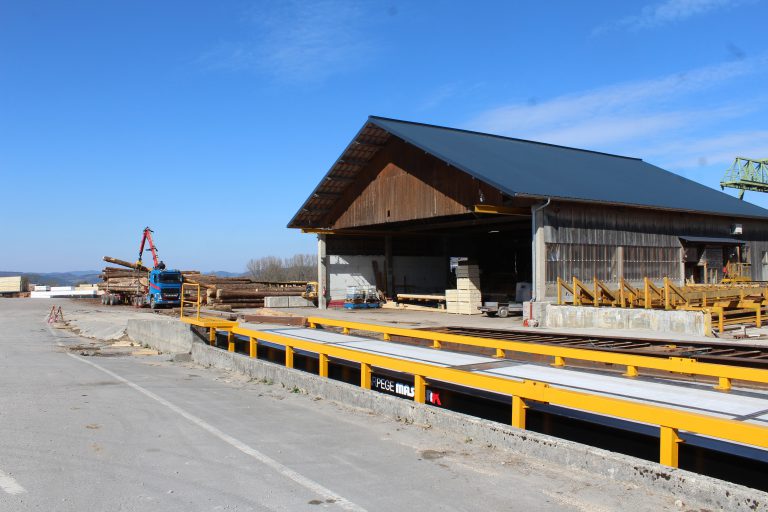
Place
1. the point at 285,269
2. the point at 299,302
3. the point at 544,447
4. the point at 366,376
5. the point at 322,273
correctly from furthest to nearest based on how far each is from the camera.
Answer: the point at 285,269
the point at 299,302
the point at 322,273
the point at 366,376
the point at 544,447

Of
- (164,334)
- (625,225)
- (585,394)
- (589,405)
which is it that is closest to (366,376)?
(585,394)

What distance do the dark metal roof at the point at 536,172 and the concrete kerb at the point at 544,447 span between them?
14.4 metres

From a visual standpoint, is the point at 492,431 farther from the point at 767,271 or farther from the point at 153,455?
the point at 767,271

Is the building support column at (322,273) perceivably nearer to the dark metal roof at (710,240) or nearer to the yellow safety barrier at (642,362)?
the dark metal roof at (710,240)

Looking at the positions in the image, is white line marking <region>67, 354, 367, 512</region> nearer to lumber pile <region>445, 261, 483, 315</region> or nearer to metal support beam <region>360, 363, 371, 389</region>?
metal support beam <region>360, 363, 371, 389</region>

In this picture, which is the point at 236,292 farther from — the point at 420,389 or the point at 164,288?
the point at 420,389

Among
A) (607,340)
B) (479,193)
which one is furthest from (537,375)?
(479,193)

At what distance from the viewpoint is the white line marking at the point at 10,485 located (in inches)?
213

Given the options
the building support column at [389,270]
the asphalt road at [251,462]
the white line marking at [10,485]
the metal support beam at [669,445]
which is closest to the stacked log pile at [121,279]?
the building support column at [389,270]

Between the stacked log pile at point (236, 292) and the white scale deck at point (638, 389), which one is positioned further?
the stacked log pile at point (236, 292)

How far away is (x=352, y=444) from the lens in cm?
707

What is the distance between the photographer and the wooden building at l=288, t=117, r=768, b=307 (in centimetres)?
2478

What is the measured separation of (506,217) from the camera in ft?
98.4

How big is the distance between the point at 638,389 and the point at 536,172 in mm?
20970
